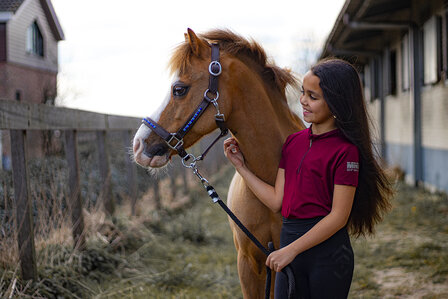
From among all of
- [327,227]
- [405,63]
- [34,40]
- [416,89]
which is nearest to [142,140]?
A: [327,227]

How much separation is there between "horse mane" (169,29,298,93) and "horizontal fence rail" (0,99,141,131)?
1264mm

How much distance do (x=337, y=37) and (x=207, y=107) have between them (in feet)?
28.5

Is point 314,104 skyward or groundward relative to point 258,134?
skyward

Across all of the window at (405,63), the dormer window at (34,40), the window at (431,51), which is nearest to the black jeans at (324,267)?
the dormer window at (34,40)

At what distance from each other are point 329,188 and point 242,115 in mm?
687

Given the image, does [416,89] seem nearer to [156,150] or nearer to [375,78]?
[375,78]

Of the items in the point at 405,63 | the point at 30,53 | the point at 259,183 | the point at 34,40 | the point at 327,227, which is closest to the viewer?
the point at 327,227

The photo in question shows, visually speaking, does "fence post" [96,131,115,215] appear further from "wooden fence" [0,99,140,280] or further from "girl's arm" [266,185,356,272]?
"girl's arm" [266,185,356,272]

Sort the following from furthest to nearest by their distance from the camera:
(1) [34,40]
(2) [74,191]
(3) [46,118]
Result: 1. (2) [74,191]
2. (1) [34,40]
3. (3) [46,118]

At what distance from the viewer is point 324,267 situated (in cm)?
180

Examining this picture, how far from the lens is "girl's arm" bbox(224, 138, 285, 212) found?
2.04 metres

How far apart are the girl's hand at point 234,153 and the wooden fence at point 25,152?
1.50 metres

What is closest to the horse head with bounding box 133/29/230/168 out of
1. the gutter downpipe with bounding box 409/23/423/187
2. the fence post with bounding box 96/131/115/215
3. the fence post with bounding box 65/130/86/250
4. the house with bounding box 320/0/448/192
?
the fence post with bounding box 65/130/86/250

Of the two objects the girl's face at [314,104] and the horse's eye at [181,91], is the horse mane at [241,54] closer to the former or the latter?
the horse's eye at [181,91]
